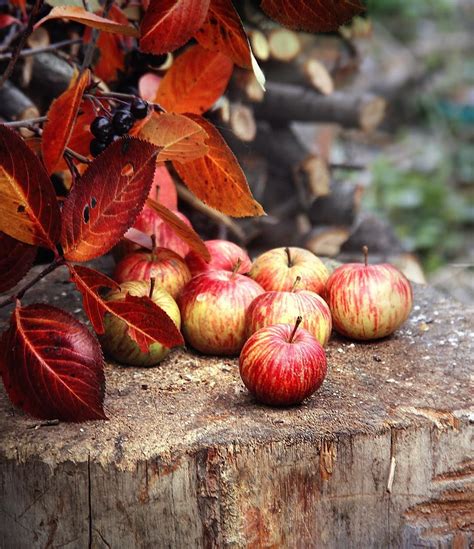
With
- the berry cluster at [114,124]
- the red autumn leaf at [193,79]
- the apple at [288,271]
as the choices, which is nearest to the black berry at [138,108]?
the berry cluster at [114,124]

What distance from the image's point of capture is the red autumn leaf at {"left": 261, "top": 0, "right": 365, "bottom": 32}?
149 centimetres

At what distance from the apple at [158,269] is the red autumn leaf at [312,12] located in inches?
22.9

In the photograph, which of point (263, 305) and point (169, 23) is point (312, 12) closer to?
point (169, 23)

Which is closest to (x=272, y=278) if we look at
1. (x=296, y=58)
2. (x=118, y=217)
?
(x=118, y=217)

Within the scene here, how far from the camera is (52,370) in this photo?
4.55 ft

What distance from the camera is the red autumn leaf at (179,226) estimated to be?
1.59m

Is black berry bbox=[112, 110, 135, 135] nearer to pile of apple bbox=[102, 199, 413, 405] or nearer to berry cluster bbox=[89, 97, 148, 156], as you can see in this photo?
berry cluster bbox=[89, 97, 148, 156]

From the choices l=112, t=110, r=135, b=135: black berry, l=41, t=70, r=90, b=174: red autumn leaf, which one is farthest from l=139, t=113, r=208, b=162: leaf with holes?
l=41, t=70, r=90, b=174: red autumn leaf

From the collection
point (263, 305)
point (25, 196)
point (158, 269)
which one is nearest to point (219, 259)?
point (158, 269)

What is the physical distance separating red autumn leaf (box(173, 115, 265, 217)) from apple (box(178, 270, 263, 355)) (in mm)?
160

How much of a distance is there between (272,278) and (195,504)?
617 millimetres

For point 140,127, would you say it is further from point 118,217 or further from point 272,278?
point 272,278

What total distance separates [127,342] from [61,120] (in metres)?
0.44

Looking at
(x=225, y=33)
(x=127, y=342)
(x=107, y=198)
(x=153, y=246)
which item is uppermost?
(x=225, y=33)
